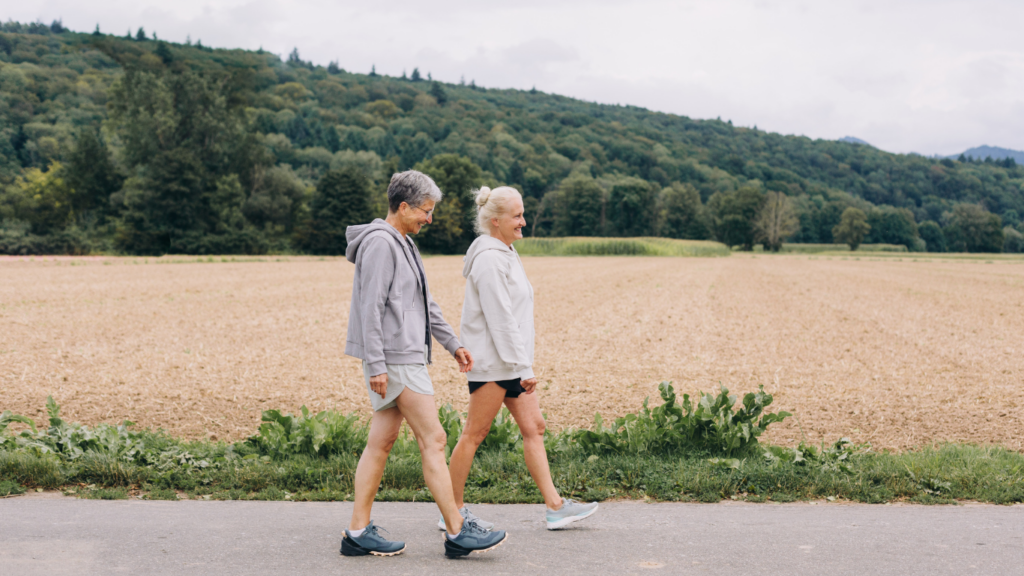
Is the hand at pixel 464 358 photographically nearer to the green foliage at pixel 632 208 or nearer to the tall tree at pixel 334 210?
the tall tree at pixel 334 210

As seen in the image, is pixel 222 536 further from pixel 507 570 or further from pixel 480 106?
pixel 480 106

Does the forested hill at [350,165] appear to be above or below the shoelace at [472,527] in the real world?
above

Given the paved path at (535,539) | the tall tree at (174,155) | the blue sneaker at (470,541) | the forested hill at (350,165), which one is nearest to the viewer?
the paved path at (535,539)

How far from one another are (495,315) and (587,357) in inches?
362

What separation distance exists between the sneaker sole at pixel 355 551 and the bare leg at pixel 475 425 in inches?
22.1

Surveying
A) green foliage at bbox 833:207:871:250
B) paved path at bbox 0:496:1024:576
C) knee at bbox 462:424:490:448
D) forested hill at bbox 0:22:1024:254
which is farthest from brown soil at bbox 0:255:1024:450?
green foliage at bbox 833:207:871:250

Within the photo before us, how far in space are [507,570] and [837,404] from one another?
6.91 metres

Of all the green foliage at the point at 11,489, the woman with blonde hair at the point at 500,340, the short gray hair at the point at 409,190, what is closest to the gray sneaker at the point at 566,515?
the woman with blonde hair at the point at 500,340

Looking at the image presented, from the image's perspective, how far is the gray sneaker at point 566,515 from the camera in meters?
4.30

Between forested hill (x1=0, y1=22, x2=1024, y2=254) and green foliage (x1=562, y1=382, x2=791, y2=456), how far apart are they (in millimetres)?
30846

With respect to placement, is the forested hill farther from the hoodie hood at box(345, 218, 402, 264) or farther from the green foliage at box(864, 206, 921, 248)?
the hoodie hood at box(345, 218, 402, 264)

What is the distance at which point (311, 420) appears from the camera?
5.95 meters

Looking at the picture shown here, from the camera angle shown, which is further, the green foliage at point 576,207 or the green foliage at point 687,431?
the green foliage at point 576,207

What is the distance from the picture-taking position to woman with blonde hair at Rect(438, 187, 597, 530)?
4160 mm
